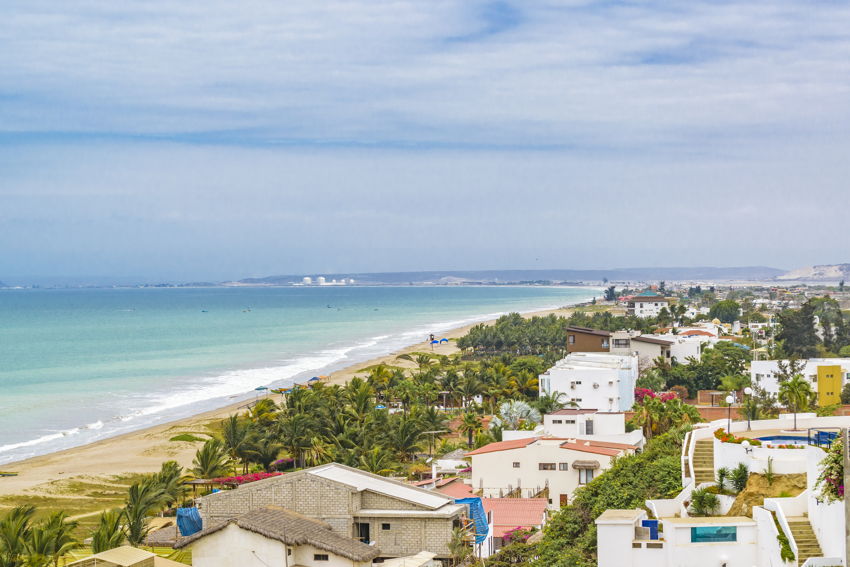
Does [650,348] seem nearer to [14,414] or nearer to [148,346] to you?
[14,414]

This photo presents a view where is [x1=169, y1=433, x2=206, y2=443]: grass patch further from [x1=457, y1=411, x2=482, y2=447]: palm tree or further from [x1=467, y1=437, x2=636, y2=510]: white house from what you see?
[x1=467, y1=437, x2=636, y2=510]: white house

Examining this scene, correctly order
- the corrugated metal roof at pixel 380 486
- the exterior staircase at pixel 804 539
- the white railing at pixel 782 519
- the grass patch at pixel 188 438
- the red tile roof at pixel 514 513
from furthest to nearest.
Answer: the grass patch at pixel 188 438, the red tile roof at pixel 514 513, the corrugated metal roof at pixel 380 486, the white railing at pixel 782 519, the exterior staircase at pixel 804 539

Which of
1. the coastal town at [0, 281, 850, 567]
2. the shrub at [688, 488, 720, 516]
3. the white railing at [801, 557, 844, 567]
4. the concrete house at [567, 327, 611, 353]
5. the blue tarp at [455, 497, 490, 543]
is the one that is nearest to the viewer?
the white railing at [801, 557, 844, 567]

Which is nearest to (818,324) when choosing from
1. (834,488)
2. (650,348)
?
(650,348)

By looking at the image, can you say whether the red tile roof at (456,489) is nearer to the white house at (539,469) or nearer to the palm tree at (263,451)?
the white house at (539,469)

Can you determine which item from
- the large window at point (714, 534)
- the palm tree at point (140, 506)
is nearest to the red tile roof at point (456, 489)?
the palm tree at point (140, 506)

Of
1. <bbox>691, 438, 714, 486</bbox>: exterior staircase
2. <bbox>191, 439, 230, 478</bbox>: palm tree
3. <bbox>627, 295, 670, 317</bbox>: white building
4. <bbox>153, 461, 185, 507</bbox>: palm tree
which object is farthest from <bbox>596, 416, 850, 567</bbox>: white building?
<bbox>627, 295, 670, 317</bbox>: white building

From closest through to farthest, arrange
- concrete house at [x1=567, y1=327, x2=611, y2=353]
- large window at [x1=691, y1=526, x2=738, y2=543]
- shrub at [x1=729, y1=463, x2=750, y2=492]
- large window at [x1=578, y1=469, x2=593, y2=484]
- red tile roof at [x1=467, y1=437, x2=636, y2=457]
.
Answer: large window at [x1=691, y1=526, x2=738, y2=543], shrub at [x1=729, y1=463, x2=750, y2=492], large window at [x1=578, y1=469, x2=593, y2=484], red tile roof at [x1=467, y1=437, x2=636, y2=457], concrete house at [x1=567, y1=327, x2=611, y2=353]
